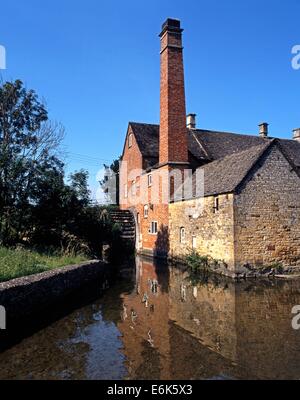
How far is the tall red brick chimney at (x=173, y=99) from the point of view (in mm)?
22656

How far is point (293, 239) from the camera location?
15.7 metres

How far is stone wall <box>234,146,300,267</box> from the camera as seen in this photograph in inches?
591

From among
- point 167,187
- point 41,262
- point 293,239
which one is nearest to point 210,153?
point 167,187

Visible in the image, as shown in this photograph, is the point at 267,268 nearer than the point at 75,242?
Yes

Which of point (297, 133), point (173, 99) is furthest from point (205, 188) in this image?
point (297, 133)

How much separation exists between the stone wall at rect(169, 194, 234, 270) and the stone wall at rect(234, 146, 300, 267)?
428 millimetres

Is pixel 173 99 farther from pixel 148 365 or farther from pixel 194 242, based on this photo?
pixel 148 365

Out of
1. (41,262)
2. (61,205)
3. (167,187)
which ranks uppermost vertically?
(167,187)

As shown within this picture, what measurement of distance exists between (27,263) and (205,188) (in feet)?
31.3

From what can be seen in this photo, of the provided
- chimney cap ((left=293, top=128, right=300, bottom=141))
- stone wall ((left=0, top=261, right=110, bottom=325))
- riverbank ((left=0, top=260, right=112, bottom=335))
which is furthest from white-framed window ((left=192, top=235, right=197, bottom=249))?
chimney cap ((left=293, top=128, right=300, bottom=141))

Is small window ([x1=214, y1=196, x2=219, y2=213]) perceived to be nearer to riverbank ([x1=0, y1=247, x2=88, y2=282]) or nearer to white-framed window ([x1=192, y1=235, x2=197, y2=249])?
white-framed window ([x1=192, y1=235, x2=197, y2=249])

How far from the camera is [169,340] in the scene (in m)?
7.40
